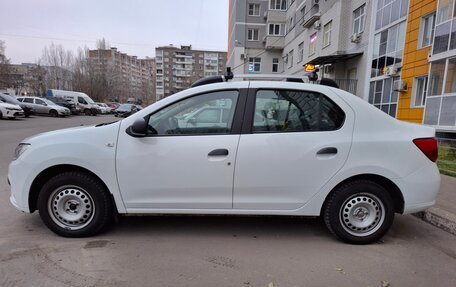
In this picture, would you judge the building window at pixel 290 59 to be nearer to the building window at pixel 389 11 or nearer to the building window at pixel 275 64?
the building window at pixel 275 64

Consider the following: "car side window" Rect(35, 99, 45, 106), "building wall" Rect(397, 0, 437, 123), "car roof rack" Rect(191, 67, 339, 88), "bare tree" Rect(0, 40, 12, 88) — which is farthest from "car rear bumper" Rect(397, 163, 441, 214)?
"bare tree" Rect(0, 40, 12, 88)

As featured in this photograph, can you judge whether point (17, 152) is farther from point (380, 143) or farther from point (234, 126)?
point (380, 143)

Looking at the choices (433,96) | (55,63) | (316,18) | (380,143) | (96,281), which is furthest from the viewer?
(55,63)

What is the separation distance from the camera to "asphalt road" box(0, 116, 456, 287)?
2.78 metres

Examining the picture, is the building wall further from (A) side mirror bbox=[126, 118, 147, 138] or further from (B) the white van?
(B) the white van

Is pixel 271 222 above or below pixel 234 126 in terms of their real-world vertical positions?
below

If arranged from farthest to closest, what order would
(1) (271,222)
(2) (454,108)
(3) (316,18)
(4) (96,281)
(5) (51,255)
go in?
(3) (316,18) → (2) (454,108) → (1) (271,222) → (5) (51,255) → (4) (96,281)

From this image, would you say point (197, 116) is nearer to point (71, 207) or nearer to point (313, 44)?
point (71, 207)

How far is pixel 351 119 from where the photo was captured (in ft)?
11.3

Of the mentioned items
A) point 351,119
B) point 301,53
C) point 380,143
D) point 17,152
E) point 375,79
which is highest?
point 301,53

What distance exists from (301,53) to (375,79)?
14938mm

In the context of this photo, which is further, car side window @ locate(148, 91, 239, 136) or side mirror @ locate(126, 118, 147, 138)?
car side window @ locate(148, 91, 239, 136)

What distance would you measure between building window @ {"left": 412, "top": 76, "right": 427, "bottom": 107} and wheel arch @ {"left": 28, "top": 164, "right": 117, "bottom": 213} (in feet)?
50.0

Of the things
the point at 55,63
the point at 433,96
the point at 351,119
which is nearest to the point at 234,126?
the point at 351,119
